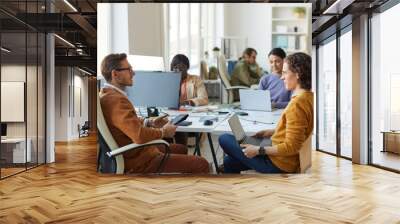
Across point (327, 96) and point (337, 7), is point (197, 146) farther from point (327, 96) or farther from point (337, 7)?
point (327, 96)

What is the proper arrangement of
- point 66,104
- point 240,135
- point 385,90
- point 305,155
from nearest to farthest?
point 240,135, point 305,155, point 385,90, point 66,104

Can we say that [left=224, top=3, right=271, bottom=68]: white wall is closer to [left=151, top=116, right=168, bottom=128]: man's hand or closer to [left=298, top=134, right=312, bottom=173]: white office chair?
[left=298, top=134, right=312, bottom=173]: white office chair

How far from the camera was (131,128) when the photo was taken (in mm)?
5840

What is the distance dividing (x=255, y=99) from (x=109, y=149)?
213cm

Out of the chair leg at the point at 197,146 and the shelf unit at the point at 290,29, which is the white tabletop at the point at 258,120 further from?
the shelf unit at the point at 290,29

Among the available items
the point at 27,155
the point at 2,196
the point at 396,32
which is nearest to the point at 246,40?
the point at 396,32

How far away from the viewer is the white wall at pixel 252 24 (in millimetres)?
6086

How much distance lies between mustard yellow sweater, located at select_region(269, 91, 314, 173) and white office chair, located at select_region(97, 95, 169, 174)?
1.56 m

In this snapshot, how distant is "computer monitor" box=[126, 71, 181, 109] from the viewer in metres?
5.96

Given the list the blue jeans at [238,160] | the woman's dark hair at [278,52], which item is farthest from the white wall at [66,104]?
the woman's dark hair at [278,52]

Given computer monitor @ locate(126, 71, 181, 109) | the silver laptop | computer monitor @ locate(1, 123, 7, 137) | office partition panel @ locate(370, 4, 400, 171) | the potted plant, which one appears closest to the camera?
computer monitor @ locate(126, 71, 181, 109)

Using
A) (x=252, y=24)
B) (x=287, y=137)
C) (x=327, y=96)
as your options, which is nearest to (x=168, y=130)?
(x=287, y=137)

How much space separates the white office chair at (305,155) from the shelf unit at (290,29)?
1.28 m

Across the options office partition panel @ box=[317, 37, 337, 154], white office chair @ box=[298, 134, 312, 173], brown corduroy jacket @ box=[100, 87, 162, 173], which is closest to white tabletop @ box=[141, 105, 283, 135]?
brown corduroy jacket @ box=[100, 87, 162, 173]
